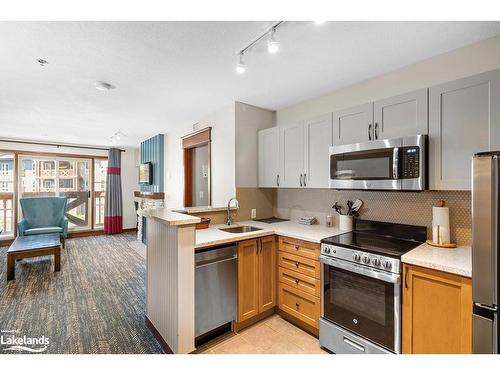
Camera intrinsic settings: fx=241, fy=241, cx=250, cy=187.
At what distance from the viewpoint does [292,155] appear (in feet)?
9.14

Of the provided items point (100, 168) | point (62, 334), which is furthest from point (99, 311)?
point (100, 168)

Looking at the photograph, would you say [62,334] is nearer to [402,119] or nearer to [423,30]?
[402,119]

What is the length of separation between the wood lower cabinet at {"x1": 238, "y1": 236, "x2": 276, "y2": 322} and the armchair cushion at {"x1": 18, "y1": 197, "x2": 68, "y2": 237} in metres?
4.60

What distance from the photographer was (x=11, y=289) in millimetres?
3113

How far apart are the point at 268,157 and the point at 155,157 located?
3233 millimetres

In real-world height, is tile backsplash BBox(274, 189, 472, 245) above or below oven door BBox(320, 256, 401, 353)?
above

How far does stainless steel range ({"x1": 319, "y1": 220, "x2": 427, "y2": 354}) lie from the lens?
1.65m

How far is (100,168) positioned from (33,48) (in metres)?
5.44

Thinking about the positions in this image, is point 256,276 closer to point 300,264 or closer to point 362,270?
point 300,264

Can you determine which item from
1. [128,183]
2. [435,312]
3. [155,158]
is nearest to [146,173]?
[155,158]

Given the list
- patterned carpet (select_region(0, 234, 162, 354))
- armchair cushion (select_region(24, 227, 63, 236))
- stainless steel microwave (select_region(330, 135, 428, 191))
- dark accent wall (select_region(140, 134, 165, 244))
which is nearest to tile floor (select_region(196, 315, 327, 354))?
patterned carpet (select_region(0, 234, 162, 354))

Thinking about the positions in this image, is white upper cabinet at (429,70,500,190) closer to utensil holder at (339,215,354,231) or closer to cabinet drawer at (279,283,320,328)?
utensil holder at (339,215,354,231)

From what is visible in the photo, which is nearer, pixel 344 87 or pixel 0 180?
pixel 344 87
